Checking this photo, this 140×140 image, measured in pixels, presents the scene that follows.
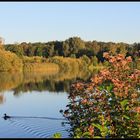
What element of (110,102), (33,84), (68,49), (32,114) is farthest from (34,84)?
(68,49)

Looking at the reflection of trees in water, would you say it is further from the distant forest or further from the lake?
the distant forest

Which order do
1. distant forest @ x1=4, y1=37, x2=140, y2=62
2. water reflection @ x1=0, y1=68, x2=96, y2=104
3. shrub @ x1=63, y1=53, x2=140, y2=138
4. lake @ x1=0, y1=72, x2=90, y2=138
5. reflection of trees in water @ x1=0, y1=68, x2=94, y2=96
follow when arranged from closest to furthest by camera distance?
shrub @ x1=63, y1=53, x2=140, y2=138, lake @ x1=0, y1=72, x2=90, y2=138, water reflection @ x1=0, y1=68, x2=96, y2=104, reflection of trees in water @ x1=0, y1=68, x2=94, y2=96, distant forest @ x1=4, y1=37, x2=140, y2=62

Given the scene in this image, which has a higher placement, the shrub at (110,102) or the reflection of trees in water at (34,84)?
→ the shrub at (110,102)

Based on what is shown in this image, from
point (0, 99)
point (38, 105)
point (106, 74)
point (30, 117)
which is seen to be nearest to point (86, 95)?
point (106, 74)

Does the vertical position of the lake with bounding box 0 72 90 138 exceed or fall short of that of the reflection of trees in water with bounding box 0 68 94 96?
it exceeds it

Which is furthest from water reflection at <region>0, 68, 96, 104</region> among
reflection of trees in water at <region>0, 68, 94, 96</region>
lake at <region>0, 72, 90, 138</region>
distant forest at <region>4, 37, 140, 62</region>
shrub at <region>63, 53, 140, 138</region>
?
distant forest at <region>4, 37, 140, 62</region>

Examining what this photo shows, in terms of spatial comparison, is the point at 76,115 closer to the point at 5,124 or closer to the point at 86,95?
the point at 86,95

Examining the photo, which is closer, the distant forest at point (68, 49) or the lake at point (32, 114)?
the lake at point (32, 114)

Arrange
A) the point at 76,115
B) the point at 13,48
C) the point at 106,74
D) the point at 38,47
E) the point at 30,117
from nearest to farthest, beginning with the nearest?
the point at 106,74 < the point at 76,115 < the point at 30,117 < the point at 13,48 < the point at 38,47

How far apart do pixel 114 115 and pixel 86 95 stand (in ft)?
2.20

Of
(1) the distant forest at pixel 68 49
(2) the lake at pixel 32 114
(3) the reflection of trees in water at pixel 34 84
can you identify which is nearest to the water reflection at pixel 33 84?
(3) the reflection of trees in water at pixel 34 84

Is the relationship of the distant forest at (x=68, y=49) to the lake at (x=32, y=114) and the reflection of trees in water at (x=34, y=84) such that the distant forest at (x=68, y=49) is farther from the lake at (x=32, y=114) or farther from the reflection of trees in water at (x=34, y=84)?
the lake at (x=32, y=114)

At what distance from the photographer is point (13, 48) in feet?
191

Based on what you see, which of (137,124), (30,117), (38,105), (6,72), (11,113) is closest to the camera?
(137,124)
